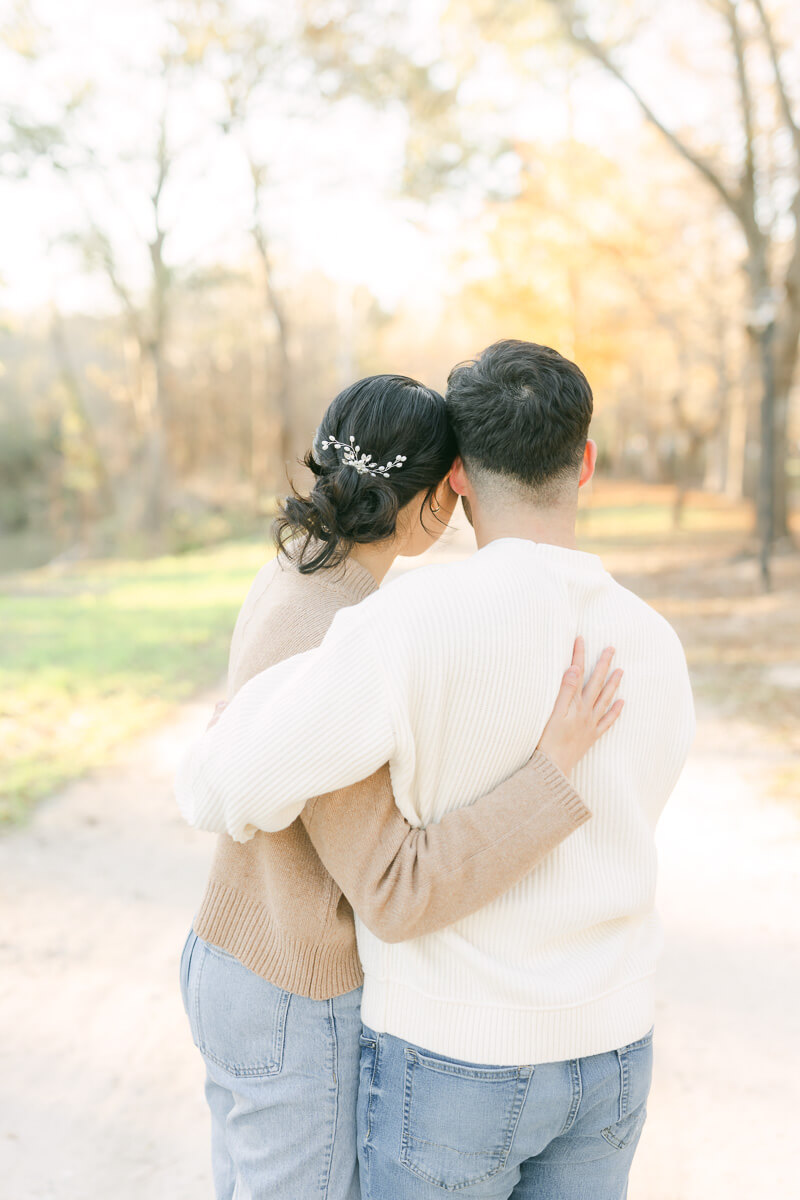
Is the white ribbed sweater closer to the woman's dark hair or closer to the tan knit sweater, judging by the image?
the tan knit sweater

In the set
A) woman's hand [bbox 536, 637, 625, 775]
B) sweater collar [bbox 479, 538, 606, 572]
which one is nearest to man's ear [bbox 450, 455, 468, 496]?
sweater collar [bbox 479, 538, 606, 572]

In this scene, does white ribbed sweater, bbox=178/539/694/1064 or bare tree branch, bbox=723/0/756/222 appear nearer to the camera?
white ribbed sweater, bbox=178/539/694/1064

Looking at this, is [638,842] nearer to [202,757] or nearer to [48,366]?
[202,757]

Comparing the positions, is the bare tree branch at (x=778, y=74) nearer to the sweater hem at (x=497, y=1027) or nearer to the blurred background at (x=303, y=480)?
the blurred background at (x=303, y=480)

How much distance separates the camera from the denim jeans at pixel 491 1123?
1.39 meters

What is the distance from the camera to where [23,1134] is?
2.76 meters

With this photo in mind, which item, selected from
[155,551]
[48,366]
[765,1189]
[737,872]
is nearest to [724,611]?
[737,872]

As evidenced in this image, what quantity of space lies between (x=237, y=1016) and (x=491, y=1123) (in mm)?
433

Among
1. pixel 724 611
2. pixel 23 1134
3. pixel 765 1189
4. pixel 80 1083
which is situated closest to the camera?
pixel 765 1189

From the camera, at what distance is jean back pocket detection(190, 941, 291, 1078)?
1522 mm

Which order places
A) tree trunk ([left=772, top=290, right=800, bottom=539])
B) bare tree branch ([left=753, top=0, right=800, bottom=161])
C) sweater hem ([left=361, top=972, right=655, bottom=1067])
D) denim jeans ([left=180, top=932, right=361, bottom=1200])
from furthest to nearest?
tree trunk ([left=772, top=290, right=800, bottom=539]) < bare tree branch ([left=753, top=0, right=800, bottom=161]) < denim jeans ([left=180, top=932, right=361, bottom=1200]) < sweater hem ([left=361, top=972, right=655, bottom=1067])

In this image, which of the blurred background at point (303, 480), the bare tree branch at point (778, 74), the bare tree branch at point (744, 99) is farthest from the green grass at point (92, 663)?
the bare tree branch at point (778, 74)

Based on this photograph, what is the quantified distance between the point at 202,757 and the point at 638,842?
2.19 feet

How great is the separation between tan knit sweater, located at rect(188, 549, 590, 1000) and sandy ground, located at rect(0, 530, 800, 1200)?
1.49 m
